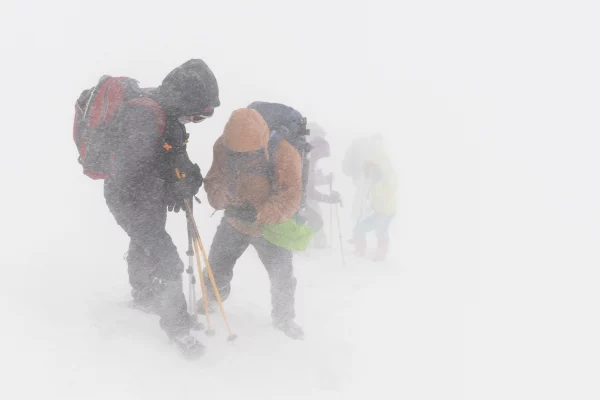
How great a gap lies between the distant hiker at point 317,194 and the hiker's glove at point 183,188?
15.6 feet

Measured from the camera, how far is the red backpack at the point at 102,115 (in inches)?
115

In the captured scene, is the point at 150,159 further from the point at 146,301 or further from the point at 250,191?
the point at 146,301

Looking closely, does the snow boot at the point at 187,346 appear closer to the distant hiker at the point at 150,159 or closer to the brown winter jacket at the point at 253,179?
the distant hiker at the point at 150,159

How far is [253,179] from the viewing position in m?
3.96

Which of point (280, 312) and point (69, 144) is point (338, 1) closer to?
point (69, 144)

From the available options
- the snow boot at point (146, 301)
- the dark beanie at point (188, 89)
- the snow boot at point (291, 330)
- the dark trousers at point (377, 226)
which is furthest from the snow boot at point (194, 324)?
the dark trousers at point (377, 226)

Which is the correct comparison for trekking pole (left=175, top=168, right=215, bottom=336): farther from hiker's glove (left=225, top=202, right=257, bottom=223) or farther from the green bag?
the green bag

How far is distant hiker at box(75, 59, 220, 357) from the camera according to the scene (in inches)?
117

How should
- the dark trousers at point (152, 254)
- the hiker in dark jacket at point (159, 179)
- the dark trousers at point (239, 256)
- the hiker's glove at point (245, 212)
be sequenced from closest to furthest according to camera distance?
1. the hiker in dark jacket at point (159, 179)
2. the dark trousers at point (152, 254)
3. the hiker's glove at point (245, 212)
4. the dark trousers at point (239, 256)

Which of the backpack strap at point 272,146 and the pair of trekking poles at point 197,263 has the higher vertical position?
the backpack strap at point 272,146

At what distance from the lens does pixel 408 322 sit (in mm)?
6125

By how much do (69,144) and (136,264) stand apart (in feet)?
32.4

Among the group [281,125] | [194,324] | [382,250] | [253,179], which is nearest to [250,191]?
[253,179]

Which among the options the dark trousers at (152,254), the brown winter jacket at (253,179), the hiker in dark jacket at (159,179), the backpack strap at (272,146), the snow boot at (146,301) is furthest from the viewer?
the backpack strap at (272,146)
